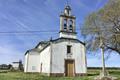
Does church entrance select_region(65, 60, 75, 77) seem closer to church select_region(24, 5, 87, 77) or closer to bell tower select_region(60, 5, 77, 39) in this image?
church select_region(24, 5, 87, 77)

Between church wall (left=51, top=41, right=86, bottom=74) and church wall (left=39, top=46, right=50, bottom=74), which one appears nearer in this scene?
church wall (left=51, top=41, right=86, bottom=74)

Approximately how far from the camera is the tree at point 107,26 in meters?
25.2

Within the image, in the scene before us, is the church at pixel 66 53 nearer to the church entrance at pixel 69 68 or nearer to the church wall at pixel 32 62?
the church entrance at pixel 69 68

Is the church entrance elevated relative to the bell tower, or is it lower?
lower

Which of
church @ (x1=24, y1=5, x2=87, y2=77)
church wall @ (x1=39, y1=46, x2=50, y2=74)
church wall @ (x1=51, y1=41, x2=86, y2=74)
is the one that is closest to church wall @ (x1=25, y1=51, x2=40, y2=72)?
church wall @ (x1=39, y1=46, x2=50, y2=74)

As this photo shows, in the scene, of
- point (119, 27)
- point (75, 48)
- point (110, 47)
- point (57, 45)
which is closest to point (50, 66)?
point (57, 45)

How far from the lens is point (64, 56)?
25469mm

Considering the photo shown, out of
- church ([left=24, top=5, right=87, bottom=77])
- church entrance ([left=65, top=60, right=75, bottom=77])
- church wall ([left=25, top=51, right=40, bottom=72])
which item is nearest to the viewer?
church ([left=24, top=5, right=87, bottom=77])

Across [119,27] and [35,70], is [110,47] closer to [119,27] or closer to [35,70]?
[119,27]

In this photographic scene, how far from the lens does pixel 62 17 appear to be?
2627cm

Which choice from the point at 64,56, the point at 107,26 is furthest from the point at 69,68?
the point at 107,26

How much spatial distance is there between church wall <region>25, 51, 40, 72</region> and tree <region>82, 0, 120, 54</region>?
11303mm

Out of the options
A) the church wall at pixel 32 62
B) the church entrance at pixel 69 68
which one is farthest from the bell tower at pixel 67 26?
the church wall at pixel 32 62

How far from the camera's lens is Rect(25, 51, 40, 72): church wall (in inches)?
1300
